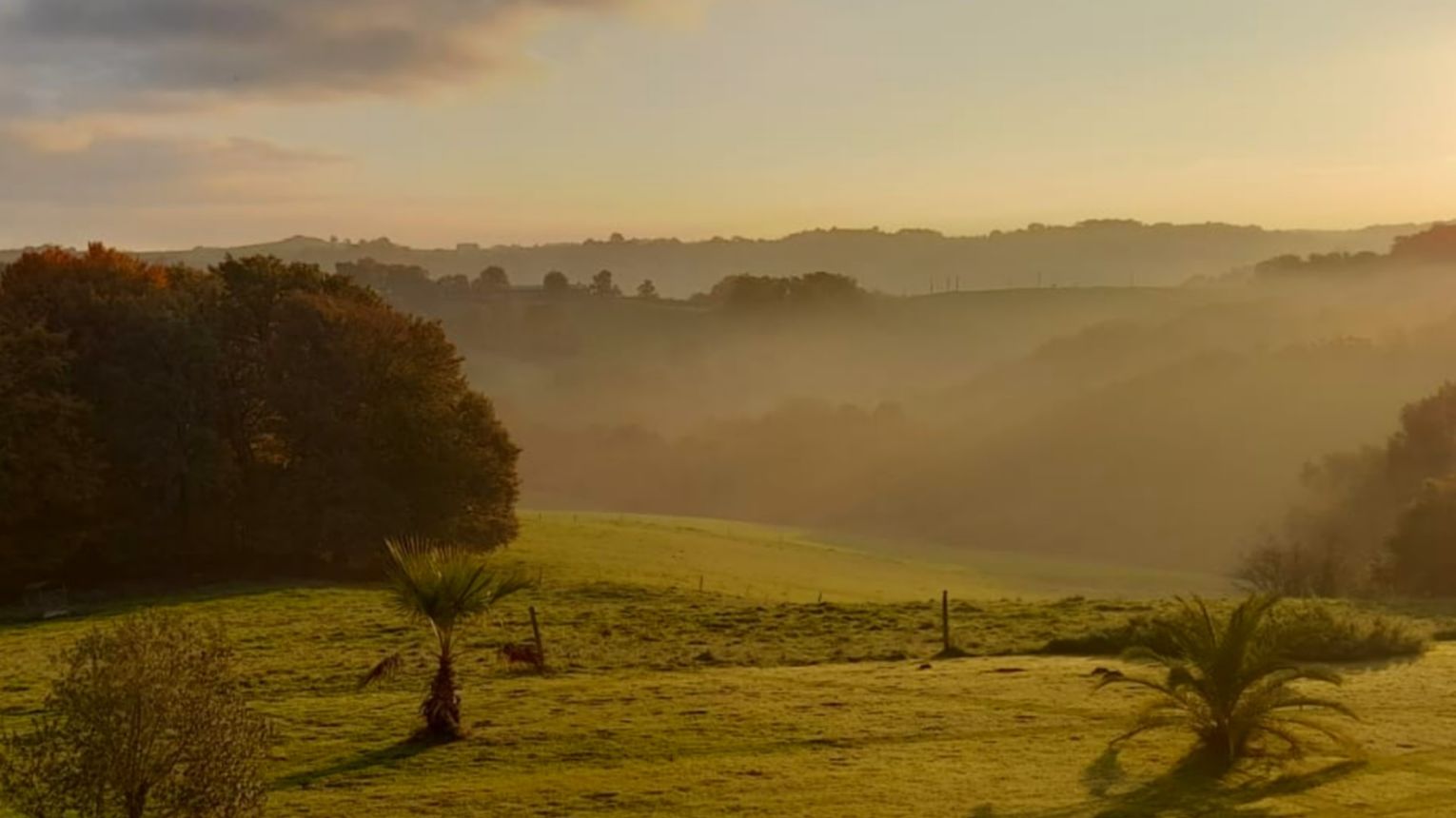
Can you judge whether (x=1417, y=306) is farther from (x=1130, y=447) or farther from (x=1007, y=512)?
(x=1007, y=512)

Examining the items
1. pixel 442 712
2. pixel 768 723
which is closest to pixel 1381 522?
pixel 768 723

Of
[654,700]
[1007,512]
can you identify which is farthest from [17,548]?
[1007,512]

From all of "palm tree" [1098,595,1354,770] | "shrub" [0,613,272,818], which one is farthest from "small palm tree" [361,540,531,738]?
"palm tree" [1098,595,1354,770]

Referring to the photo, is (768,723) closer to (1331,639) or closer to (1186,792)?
(1186,792)

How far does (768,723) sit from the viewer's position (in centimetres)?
2075

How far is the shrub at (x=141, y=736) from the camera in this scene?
40.9ft

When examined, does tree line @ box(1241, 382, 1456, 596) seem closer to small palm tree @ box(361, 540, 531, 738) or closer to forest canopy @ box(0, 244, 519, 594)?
forest canopy @ box(0, 244, 519, 594)

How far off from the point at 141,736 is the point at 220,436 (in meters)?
45.1

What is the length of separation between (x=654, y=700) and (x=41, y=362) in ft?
120

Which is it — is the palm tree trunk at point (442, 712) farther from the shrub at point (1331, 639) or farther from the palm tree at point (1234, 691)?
the shrub at point (1331, 639)

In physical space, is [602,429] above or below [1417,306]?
below

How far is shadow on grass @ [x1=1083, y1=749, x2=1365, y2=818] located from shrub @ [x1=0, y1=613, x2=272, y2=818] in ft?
33.5

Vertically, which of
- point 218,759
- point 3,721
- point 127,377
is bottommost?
point 3,721

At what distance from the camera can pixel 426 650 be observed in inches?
1216
